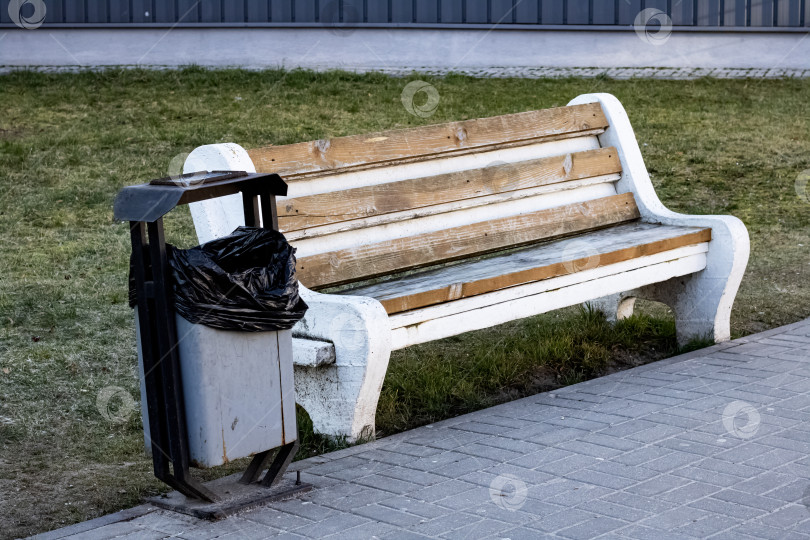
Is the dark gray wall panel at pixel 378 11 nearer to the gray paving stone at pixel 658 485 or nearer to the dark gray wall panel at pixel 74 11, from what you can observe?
the dark gray wall panel at pixel 74 11

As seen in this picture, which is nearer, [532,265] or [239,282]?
[239,282]

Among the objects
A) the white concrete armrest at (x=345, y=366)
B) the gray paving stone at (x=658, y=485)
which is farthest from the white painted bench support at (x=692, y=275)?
the white concrete armrest at (x=345, y=366)

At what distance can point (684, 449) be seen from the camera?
14.4 feet

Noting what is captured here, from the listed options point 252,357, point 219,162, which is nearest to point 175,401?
point 252,357

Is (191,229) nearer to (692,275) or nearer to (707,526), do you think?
(692,275)

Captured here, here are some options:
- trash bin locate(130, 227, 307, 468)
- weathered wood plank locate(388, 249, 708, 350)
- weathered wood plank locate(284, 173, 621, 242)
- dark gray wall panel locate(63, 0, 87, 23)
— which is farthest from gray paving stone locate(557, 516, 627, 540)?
dark gray wall panel locate(63, 0, 87, 23)

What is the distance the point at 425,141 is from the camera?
536 centimetres

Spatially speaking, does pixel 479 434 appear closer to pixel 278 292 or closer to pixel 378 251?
pixel 378 251

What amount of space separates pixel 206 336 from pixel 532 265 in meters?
2.00

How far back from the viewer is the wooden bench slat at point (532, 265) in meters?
4.68

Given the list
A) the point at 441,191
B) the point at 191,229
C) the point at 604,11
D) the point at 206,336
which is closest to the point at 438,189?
the point at 441,191

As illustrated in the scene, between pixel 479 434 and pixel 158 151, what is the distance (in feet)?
22.7

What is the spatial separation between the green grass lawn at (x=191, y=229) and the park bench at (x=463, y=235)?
462mm

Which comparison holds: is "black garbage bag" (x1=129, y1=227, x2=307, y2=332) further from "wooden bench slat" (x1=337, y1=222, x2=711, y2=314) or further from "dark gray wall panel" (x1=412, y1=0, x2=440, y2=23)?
"dark gray wall panel" (x1=412, y1=0, x2=440, y2=23)
